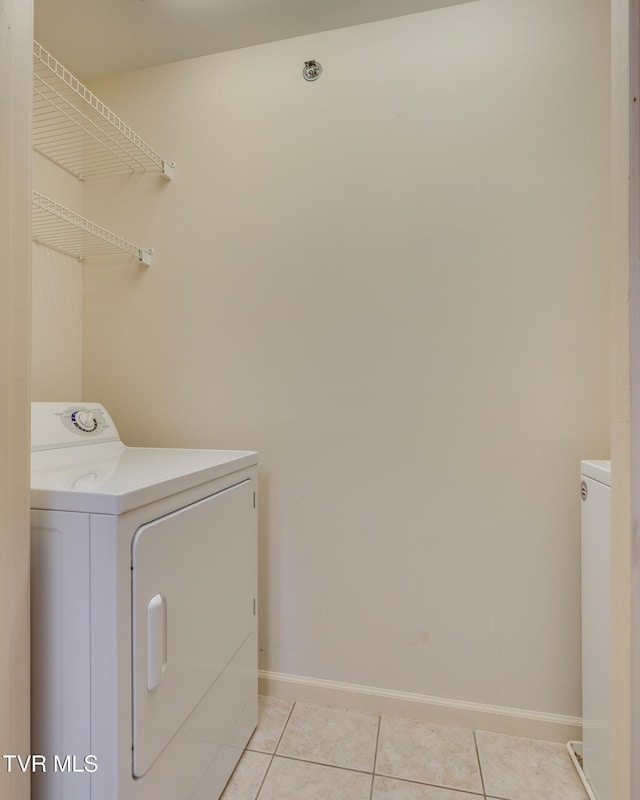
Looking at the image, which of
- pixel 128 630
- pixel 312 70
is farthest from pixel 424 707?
pixel 312 70

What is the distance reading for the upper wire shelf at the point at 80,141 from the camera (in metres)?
1.59

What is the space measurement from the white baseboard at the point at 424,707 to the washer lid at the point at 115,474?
90 cm

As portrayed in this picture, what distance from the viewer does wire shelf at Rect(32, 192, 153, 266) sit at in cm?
156

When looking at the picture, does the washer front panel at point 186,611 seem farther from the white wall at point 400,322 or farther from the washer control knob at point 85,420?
the washer control knob at point 85,420

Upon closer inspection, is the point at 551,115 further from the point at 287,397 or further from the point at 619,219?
the point at 287,397

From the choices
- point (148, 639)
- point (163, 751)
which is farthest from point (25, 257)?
point (163, 751)

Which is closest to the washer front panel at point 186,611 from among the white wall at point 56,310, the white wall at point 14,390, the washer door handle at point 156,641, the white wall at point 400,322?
the washer door handle at point 156,641

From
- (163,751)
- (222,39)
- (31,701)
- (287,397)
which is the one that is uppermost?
(222,39)

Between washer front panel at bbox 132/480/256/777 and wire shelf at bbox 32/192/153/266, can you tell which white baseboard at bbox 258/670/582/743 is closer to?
washer front panel at bbox 132/480/256/777

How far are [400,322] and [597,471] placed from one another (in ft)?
2.52

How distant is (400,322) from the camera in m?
1.48

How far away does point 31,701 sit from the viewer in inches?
31.9

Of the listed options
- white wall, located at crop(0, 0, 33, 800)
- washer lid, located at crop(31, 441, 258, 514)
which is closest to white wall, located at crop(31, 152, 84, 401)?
washer lid, located at crop(31, 441, 258, 514)

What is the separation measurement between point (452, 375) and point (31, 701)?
1408 millimetres
